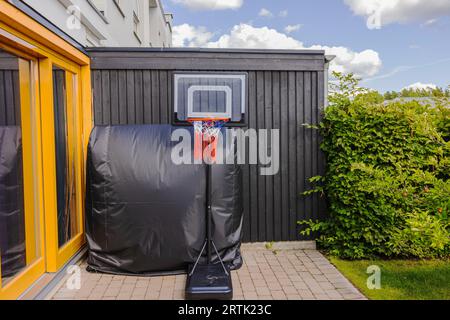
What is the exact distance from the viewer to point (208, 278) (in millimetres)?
3865

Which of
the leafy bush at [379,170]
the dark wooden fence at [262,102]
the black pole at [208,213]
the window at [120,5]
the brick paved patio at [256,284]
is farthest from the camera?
the window at [120,5]

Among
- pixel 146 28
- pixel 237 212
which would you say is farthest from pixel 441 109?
pixel 146 28

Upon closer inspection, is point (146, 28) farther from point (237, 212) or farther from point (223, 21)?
point (237, 212)

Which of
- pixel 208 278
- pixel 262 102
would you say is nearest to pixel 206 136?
pixel 262 102

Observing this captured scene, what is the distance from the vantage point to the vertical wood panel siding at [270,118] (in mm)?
5160

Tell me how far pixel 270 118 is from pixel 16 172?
3.20 m

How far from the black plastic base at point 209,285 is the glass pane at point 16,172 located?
1602 millimetres

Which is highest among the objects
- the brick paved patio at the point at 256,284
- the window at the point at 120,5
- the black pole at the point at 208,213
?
the window at the point at 120,5

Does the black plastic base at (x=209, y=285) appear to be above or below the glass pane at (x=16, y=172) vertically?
below

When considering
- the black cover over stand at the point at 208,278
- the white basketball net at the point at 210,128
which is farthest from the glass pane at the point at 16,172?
the white basketball net at the point at 210,128

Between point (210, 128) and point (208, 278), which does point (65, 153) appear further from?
point (208, 278)

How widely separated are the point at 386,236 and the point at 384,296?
1.19 meters

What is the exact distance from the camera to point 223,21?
25.2ft

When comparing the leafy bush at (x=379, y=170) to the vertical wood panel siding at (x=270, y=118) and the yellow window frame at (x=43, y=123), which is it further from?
the yellow window frame at (x=43, y=123)
